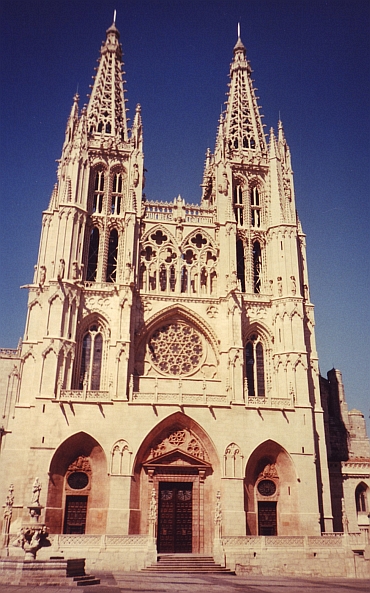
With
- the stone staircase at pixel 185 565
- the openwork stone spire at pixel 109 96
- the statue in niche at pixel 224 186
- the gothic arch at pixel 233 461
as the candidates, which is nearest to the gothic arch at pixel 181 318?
the gothic arch at pixel 233 461

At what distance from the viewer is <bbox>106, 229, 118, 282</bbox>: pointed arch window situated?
3234 cm

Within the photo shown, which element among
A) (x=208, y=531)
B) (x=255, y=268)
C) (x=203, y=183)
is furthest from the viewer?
(x=203, y=183)

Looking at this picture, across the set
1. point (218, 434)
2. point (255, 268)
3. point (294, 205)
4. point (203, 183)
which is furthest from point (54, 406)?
point (203, 183)

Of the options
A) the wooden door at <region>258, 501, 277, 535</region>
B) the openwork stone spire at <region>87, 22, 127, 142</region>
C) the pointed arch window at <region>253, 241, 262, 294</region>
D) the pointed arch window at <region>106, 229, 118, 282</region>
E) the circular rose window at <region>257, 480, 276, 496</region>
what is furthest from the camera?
the openwork stone spire at <region>87, 22, 127, 142</region>

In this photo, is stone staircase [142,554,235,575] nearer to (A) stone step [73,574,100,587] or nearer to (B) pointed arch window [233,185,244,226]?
(A) stone step [73,574,100,587]

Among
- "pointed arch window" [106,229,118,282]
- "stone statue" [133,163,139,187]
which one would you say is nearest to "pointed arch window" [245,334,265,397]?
"pointed arch window" [106,229,118,282]

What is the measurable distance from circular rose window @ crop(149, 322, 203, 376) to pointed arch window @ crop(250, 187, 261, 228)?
8.89 metres

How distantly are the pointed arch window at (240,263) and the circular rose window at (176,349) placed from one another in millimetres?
4979

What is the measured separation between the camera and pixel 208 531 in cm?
2575

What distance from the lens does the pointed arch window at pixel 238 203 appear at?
3478 centimetres

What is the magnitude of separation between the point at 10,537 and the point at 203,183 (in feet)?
95.3

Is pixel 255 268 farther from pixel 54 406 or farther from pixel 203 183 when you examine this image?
pixel 54 406

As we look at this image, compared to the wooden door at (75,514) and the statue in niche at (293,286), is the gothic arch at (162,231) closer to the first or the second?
the statue in niche at (293,286)

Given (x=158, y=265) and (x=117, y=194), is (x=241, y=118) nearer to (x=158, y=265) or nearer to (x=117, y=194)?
(x=117, y=194)
